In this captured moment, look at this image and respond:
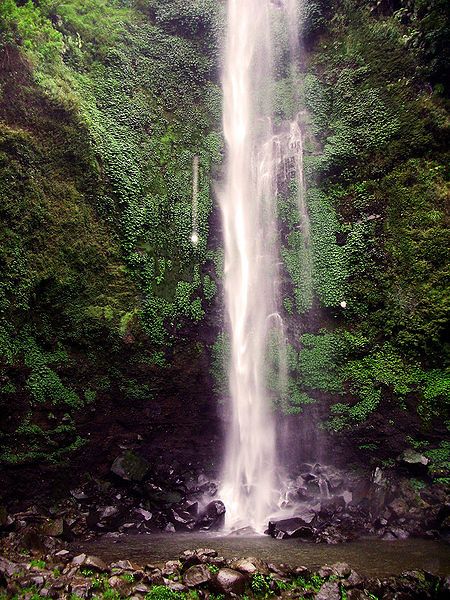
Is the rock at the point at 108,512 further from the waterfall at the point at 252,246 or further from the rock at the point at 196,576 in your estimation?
the rock at the point at 196,576

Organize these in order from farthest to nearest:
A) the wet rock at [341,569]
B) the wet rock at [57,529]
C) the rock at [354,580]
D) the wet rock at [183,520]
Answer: the wet rock at [183,520] → the wet rock at [57,529] → the wet rock at [341,569] → the rock at [354,580]

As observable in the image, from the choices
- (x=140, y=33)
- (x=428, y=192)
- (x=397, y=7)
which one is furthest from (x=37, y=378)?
(x=397, y=7)

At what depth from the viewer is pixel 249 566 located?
675 cm

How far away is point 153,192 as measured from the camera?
13.2m

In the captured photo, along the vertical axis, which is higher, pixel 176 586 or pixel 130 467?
pixel 130 467

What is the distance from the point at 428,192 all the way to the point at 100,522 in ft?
41.5

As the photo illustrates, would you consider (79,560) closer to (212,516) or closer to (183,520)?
(183,520)

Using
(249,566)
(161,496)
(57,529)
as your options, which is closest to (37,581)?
(57,529)

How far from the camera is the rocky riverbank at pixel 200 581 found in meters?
6.15

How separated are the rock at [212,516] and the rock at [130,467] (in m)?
1.88

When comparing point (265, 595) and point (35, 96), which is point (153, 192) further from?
point (265, 595)

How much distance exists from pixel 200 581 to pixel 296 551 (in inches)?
95.1

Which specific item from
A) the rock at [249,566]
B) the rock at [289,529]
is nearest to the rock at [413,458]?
the rock at [289,529]

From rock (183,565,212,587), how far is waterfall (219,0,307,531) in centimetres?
351
